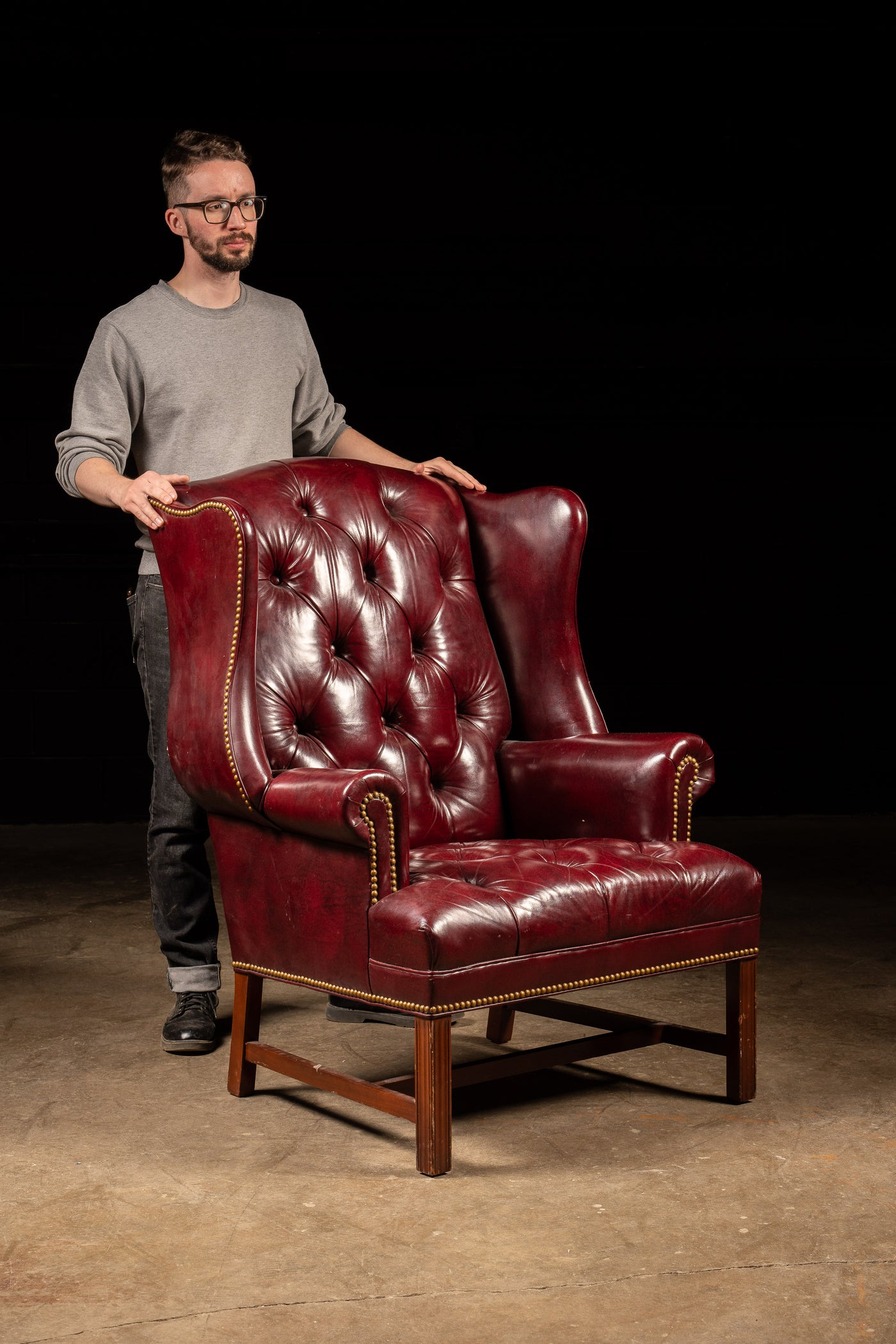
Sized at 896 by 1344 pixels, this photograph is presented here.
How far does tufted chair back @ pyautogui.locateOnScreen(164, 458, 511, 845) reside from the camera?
101 inches

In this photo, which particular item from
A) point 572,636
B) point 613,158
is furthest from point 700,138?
point 572,636

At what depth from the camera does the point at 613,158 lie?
596 cm

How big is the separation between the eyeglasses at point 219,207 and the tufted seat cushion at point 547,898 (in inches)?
51.4

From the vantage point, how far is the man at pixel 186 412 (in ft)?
9.41

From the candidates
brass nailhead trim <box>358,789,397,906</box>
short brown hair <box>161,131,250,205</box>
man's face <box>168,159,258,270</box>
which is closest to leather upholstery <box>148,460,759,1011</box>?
brass nailhead trim <box>358,789,397,906</box>

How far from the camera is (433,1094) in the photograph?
6.95 feet

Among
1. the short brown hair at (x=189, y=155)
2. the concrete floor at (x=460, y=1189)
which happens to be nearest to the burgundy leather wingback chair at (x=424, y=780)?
the concrete floor at (x=460, y=1189)

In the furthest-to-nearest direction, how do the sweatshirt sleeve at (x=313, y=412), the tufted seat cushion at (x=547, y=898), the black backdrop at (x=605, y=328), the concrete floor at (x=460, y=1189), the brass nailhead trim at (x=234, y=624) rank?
the black backdrop at (x=605, y=328), the sweatshirt sleeve at (x=313, y=412), the brass nailhead trim at (x=234, y=624), the tufted seat cushion at (x=547, y=898), the concrete floor at (x=460, y=1189)

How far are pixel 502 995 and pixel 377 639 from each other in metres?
0.78

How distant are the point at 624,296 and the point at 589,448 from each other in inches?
24.9

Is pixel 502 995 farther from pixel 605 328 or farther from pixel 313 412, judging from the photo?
pixel 605 328

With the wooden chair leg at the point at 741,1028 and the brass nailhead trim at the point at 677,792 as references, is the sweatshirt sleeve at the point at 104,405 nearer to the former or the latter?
the brass nailhead trim at the point at 677,792

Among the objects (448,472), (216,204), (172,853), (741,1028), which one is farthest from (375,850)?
(216,204)

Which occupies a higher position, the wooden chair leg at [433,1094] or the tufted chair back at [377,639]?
the tufted chair back at [377,639]
